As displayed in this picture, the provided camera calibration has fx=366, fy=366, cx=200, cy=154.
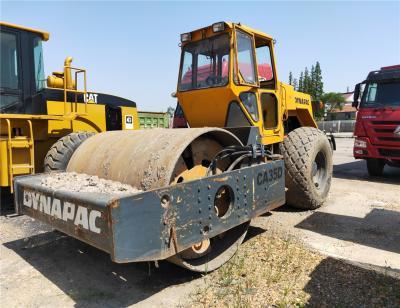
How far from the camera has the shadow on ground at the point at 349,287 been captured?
2.71m

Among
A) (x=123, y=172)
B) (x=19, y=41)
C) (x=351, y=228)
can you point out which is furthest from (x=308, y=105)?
(x=19, y=41)

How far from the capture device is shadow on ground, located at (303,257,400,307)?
2.71 m

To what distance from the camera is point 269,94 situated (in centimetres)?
508

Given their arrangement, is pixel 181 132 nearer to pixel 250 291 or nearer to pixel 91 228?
pixel 91 228

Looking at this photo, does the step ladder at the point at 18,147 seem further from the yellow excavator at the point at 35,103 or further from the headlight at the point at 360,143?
the headlight at the point at 360,143

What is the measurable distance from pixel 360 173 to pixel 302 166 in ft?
15.7

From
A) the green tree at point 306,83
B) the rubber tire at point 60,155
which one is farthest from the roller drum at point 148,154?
the green tree at point 306,83

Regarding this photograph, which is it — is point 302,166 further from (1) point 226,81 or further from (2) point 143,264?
(2) point 143,264

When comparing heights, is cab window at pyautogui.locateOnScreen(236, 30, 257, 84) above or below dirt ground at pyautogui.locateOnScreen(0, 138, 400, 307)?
above

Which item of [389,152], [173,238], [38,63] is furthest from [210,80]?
[389,152]

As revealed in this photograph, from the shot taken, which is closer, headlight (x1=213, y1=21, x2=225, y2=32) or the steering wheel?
headlight (x1=213, y1=21, x2=225, y2=32)

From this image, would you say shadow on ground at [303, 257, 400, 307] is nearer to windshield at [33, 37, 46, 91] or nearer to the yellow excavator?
the yellow excavator

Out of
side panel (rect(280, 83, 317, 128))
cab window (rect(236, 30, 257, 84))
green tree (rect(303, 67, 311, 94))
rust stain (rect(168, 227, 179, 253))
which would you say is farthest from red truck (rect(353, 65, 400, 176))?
green tree (rect(303, 67, 311, 94))

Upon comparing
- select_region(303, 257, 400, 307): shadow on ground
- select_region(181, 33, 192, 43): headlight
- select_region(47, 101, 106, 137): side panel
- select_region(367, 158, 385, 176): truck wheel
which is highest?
select_region(181, 33, 192, 43): headlight
